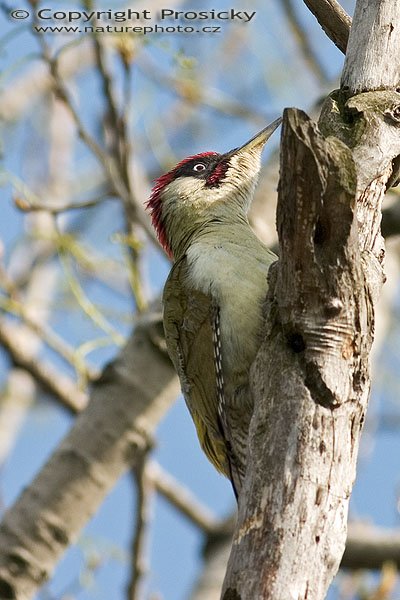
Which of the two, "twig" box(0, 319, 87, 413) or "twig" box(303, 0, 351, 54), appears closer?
"twig" box(303, 0, 351, 54)

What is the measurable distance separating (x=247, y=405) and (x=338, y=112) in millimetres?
1420

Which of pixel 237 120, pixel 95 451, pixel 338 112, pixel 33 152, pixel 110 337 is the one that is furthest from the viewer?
pixel 33 152

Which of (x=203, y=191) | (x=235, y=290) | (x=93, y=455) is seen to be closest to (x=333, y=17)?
(x=235, y=290)

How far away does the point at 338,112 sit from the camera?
11.3 feet

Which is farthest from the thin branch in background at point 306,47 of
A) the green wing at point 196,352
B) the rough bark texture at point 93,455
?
the green wing at point 196,352

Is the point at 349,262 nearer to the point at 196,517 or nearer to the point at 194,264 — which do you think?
the point at 194,264

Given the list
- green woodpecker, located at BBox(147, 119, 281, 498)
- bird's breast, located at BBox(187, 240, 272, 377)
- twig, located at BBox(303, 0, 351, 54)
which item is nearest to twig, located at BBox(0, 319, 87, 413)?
green woodpecker, located at BBox(147, 119, 281, 498)

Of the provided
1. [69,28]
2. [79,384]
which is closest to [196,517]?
[79,384]

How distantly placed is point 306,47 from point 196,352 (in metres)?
5.25

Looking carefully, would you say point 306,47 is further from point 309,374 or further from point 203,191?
point 309,374

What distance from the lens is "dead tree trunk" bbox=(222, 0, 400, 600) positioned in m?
2.75

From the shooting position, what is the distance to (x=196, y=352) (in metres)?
4.56

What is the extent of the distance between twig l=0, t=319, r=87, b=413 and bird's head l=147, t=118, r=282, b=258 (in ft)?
4.33

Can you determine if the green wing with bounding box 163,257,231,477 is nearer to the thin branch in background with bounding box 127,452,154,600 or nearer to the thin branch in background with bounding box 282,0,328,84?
the thin branch in background with bounding box 127,452,154,600
